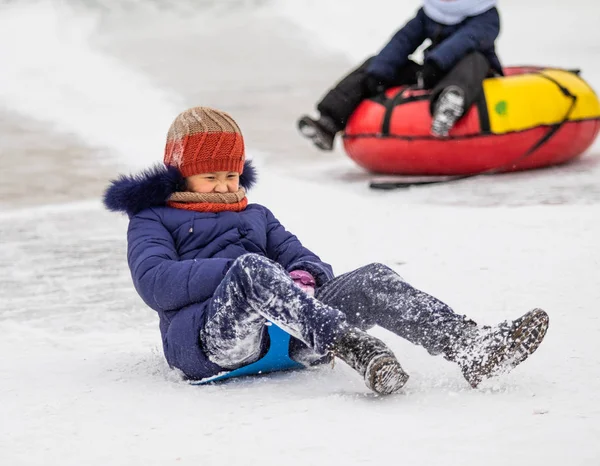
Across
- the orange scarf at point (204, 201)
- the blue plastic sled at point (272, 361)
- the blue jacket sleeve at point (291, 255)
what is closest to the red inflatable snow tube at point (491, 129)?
the blue jacket sleeve at point (291, 255)

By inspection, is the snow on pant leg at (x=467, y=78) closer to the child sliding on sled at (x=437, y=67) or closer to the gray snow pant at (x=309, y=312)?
the child sliding on sled at (x=437, y=67)

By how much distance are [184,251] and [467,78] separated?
3.85 m

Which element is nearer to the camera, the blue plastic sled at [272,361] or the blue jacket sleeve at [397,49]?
the blue plastic sled at [272,361]

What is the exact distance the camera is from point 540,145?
22.3 feet

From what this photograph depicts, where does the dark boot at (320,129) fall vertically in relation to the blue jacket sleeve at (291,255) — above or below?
above

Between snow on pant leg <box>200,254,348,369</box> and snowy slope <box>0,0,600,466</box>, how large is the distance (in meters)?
0.13

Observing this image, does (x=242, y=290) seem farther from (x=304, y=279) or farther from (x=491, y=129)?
(x=491, y=129)

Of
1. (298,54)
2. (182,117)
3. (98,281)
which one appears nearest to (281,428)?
(182,117)

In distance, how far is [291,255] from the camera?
325cm

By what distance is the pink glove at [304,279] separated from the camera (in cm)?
310

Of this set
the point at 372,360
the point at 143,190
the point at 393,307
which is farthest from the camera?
the point at 143,190

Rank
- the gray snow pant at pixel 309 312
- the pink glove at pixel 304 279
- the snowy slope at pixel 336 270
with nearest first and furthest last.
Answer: the snowy slope at pixel 336 270, the gray snow pant at pixel 309 312, the pink glove at pixel 304 279

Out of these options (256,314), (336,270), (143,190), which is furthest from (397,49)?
(256,314)

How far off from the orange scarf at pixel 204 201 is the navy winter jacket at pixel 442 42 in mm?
3668
